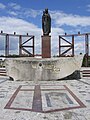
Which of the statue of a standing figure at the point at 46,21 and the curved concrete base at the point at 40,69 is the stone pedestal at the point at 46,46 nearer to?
the statue of a standing figure at the point at 46,21

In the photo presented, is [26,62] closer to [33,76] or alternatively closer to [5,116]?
[33,76]

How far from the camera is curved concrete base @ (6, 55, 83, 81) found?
12.2 m

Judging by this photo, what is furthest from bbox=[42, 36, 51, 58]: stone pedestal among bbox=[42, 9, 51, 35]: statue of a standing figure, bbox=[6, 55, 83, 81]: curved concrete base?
bbox=[6, 55, 83, 81]: curved concrete base

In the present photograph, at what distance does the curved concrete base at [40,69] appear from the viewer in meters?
12.2

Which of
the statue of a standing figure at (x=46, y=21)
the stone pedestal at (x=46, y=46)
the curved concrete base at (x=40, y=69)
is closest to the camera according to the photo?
the curved concrete base at (x=40, y=69)

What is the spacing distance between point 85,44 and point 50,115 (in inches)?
850

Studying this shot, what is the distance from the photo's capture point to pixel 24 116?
464 cm

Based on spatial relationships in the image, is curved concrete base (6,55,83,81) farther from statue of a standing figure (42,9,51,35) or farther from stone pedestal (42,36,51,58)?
statue of a standing figure (42,9,51,35)

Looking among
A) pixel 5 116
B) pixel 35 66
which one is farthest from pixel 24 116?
pixel 35 66

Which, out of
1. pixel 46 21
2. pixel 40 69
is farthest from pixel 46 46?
pixel 40 69

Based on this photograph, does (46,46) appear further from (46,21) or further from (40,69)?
(40,69)

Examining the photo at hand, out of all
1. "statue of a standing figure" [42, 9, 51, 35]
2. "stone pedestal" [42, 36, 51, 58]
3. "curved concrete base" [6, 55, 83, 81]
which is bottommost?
"curved concrete base" [6, 55, 83, 81]

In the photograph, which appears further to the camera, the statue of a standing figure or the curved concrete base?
the statue of a standing figure

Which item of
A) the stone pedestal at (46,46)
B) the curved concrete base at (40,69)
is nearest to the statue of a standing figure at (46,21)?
the stone pedestal at (46,46)
